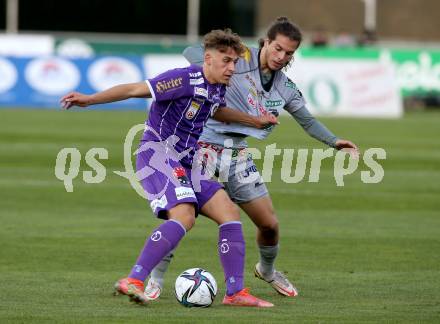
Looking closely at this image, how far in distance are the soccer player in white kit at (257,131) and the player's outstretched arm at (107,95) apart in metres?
0.94

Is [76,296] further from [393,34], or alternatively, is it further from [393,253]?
[393,34]

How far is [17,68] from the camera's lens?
30.8m

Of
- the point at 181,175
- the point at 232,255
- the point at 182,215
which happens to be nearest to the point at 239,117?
the point at 181,175

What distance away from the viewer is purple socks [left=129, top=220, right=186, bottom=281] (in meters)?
8.09

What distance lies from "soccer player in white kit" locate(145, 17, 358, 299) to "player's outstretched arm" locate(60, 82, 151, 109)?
945 millimetres

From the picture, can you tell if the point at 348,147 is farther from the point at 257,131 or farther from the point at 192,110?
the point at 192,110

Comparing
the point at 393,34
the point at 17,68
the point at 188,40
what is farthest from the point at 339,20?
the point at 17,68


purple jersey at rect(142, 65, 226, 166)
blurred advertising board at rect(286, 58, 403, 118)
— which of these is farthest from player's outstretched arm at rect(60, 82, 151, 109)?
blurred advertising board at rect(286, 58, 403, 118)

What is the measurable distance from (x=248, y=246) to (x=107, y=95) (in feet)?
14.6

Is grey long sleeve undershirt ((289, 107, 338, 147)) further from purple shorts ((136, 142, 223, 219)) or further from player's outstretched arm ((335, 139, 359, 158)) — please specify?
purple shorts ((136, 142, 223, 219))

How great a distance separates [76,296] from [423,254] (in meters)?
4.26

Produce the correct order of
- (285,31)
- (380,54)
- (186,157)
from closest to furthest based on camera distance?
(186,157) → (285,31) → (380,54)

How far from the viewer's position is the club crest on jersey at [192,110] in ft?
27.7

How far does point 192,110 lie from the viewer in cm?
845
